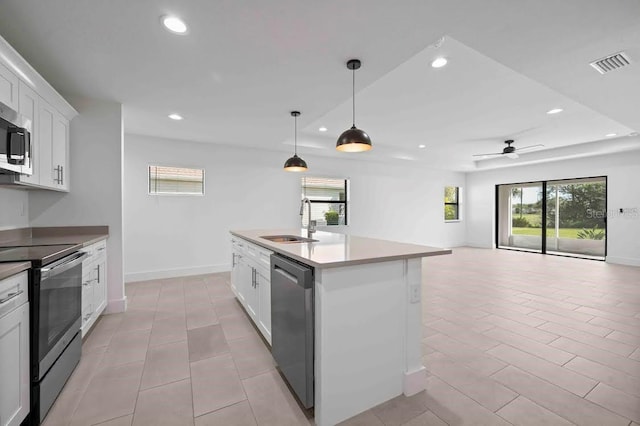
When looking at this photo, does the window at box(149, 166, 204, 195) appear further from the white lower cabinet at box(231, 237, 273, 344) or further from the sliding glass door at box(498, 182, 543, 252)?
the sliding glass door at box(498, 182, 543, 252)

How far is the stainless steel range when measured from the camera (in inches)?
61.1

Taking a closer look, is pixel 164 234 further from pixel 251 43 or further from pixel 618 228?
pixel 618 228

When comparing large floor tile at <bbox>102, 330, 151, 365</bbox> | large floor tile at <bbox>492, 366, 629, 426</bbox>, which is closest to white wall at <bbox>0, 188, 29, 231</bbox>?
large floor tile at <bbox>102, 330, 151, 365</bbox>

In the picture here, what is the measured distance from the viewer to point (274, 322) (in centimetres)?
210

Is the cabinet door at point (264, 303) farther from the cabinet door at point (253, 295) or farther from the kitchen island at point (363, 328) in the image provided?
the kitchen island at point (363, 328)

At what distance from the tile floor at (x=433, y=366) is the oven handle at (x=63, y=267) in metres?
0.81

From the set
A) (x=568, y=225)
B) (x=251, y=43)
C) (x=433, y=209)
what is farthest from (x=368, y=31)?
(x=568, y=225)

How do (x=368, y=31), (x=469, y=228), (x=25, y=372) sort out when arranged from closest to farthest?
(x=25, y=372) < (x=368, y=31) < (x=469, y=228)

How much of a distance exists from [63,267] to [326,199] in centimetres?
530

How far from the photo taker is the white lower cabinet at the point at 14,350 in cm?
132

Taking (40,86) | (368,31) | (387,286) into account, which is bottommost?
(387,286)

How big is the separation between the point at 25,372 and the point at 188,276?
3.67 m

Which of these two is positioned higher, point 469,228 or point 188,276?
point 469,228

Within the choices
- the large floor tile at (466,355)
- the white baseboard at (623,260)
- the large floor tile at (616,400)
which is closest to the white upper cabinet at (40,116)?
the large floor tile at (466,355)
